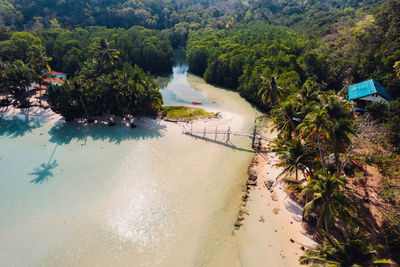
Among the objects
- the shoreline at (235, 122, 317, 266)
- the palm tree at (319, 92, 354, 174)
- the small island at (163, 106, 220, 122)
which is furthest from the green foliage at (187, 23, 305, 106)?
the shoreline at (235, 122, 317, 266)

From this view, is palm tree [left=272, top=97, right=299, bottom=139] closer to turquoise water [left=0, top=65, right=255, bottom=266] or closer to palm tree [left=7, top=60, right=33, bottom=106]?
turquoise water [left=0, top=65, right=255, bottom=266]

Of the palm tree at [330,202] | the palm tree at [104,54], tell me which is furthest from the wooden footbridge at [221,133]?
the palm tree at [104,54]

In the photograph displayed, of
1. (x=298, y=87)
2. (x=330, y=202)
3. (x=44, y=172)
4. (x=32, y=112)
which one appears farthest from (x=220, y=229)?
(x=32, y=112)

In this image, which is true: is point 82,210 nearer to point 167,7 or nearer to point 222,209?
point 222,209

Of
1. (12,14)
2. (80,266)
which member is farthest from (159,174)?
(12,14)

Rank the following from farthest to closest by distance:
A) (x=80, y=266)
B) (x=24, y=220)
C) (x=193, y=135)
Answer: (x=193, y=135), (x=24, y=220), (x=80, y=266)

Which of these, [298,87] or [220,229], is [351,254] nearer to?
[220,229]
